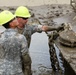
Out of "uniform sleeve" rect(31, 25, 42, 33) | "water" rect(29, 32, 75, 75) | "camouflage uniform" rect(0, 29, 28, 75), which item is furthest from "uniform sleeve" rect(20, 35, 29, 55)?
"water" rect(29, 32, 75, 75)

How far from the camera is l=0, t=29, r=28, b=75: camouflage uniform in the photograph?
5.03 m

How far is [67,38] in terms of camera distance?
24.0 ft

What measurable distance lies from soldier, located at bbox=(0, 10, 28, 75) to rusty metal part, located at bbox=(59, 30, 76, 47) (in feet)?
7.38

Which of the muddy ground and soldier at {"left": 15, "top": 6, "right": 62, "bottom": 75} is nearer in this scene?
soldier at {"left": 15, "top": 6, "right": 62, "bottom": 75}

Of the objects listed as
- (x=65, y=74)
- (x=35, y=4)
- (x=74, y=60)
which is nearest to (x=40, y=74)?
(x=65, y=74)

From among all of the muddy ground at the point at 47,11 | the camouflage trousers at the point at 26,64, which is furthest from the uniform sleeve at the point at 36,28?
the muddy ground at the point at 47,11

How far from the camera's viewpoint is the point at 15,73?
514cm

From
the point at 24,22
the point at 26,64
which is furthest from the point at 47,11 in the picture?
the point at 26,64

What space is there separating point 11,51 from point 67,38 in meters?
2.50

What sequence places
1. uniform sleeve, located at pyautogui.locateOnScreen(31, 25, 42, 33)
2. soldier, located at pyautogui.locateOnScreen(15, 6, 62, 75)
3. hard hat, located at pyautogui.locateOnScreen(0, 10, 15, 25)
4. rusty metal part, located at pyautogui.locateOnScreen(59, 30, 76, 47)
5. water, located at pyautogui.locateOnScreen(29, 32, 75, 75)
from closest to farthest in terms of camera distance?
hard hat, located at pyautogui.locateOnScreen(0, 10, 15, 25) → soldier, located at pyautogui.locateOnScreen(15, 6, 62, 75) → uniform sleeve, located at pyautogui.locateOnScreen(31, 25, 42, 33) → rusty metal part, located at pyautogui.locateOnScreen(59, 30, 76, 47) → water, located at pyautogui.locateOnScreen(29, 32, 75, 75)

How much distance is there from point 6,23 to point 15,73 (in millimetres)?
826

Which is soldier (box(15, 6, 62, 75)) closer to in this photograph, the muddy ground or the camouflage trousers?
the camouflage trousers

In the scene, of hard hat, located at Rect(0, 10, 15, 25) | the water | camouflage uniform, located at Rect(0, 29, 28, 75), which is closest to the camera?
camouflage uniform, located at Rect(0, 29, 28, 75)

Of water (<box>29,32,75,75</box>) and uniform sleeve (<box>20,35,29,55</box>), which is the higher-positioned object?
uniform sleeve (<box>20,35,29,55</box>)
